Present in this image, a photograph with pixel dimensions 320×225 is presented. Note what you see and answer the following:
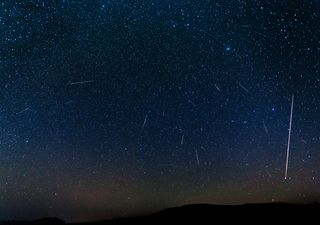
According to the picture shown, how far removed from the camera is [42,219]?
3935 inches

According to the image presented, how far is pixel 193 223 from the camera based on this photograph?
62531 mm

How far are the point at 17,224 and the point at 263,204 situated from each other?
2226 inches

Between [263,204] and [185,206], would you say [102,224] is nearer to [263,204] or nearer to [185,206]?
[185,206]

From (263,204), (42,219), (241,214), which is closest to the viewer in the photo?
(241,214)

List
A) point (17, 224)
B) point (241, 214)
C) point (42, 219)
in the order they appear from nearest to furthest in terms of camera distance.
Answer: point (241, 214) → point (17, 224) → point (42, 219)

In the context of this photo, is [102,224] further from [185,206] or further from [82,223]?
[185,206]

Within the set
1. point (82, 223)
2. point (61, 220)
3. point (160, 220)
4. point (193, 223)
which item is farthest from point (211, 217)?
point (61, 220)

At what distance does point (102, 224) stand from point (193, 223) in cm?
1820

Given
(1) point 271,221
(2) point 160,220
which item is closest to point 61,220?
(2) point 160,220

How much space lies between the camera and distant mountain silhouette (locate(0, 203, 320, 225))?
178ft

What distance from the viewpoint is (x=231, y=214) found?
64250mm

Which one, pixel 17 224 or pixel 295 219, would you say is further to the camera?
pixel 17 224

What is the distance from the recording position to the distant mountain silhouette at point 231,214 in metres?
54.2

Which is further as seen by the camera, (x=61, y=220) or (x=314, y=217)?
(x=61, y=220)
